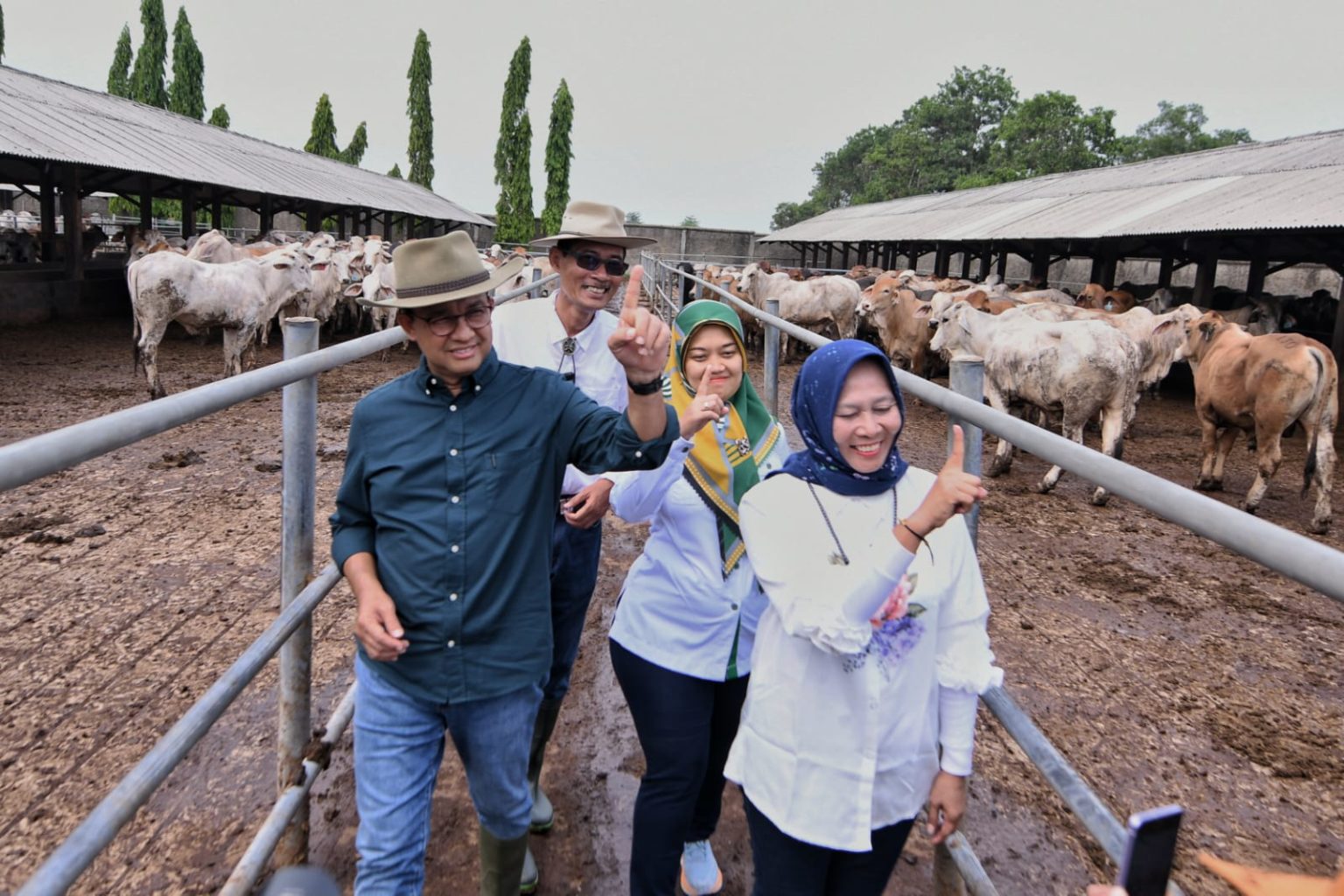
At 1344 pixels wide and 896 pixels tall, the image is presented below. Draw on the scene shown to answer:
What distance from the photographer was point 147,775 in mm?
1452

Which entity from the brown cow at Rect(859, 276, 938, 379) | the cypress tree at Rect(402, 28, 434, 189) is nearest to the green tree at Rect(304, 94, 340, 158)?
the cypress tree at Rect(402, 28, 434, 189)

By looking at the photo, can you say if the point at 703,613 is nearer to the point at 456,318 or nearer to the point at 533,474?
the point at 533,474

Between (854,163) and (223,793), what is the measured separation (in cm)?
7494

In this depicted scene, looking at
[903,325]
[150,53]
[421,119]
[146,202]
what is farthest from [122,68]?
[903,325]

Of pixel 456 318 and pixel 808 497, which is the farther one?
pixel 456 318

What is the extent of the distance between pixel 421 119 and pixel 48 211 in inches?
1363

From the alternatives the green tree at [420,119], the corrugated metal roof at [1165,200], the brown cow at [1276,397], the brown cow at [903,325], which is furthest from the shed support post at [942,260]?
the green tree at [420,119]

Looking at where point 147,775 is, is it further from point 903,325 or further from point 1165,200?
point 1165,200

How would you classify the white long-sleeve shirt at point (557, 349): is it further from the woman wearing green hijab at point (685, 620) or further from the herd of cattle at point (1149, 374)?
the herd of cattle at point (1149, 374)

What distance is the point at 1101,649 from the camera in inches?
179

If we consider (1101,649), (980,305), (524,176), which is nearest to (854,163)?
(524,176)

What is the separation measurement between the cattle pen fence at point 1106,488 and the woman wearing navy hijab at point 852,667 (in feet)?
0.38

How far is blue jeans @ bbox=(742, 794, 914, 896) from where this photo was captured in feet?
5.55

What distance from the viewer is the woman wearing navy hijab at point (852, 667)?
1.62 meters
